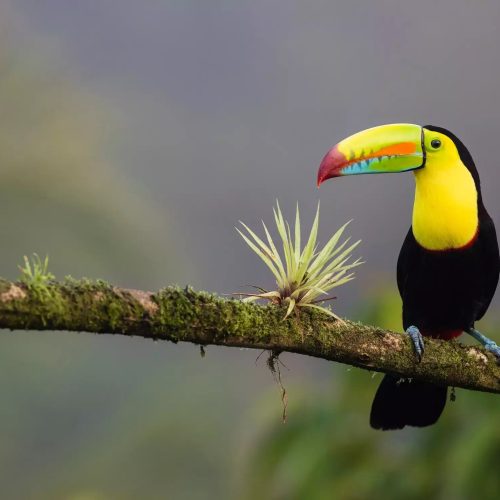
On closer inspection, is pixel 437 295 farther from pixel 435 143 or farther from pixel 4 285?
pixel 4 285

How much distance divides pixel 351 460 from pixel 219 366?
84.1ft

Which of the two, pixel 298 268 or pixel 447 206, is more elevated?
pixel 447 206

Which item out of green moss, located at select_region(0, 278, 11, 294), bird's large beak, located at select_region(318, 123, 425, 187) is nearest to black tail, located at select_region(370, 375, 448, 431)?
bird's large beak, located at select_region(318, 123, 425, 187)

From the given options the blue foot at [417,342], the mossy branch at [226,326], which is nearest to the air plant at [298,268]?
the mossy branch at [226,326]

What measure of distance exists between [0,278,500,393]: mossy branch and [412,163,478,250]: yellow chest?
0.59 m

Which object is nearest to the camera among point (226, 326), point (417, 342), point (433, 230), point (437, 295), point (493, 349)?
point (226, 326)

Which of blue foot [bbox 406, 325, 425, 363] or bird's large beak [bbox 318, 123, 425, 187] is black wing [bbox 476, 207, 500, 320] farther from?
blue foot [bbox 406, 325, 425, 363]

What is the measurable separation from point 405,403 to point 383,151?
0.97 m

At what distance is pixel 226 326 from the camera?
2.83 metres

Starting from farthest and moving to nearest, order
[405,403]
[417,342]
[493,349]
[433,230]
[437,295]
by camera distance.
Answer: [437,295], [433,230], [405,403], [493,349], [417,342]

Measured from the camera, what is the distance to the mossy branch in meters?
2.53

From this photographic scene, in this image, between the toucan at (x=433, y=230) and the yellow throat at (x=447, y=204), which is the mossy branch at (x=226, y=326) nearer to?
the toucan at (x=433, y=230)

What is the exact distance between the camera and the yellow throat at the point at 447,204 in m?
3.86

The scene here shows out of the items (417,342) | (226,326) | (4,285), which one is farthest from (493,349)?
(4,285)
